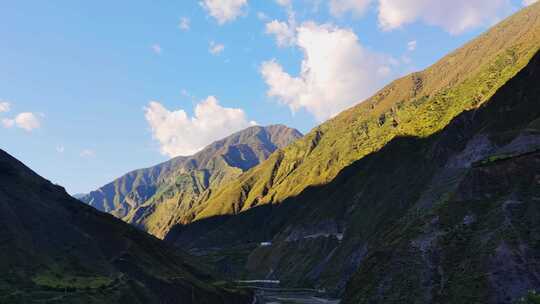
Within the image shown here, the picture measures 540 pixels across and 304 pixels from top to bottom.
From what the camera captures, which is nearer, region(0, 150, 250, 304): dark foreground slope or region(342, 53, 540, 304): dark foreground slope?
region(342, 53, 540, 304): dark foreground slope

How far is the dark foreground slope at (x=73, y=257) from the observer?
101m

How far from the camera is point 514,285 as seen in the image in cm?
6781

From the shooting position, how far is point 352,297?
90.9 m

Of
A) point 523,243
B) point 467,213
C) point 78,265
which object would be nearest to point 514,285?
point 523,243

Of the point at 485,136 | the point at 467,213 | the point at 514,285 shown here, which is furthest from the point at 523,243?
the point at 485,136

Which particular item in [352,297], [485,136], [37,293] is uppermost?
[485,136]

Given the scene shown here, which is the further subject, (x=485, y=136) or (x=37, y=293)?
(x=485, y=136)

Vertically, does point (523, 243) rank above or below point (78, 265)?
above

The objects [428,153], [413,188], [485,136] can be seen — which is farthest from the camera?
[428,153]

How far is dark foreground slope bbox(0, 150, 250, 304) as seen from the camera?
3994 inches

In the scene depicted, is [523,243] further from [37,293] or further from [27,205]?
[27,205]

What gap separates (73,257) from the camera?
11975 centimetres

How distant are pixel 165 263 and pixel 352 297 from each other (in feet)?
226

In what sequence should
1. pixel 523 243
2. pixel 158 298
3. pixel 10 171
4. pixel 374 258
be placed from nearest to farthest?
pixel 523 243 → pixel 374 258 → pixel 158 298 → pixel 10 171
